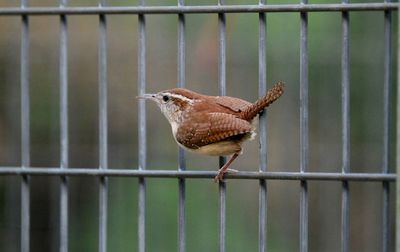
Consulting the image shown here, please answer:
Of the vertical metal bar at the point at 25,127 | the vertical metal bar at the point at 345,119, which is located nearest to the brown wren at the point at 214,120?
the vertical metal bar at the point at 345,119

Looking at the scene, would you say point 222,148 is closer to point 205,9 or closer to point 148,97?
point 148,97

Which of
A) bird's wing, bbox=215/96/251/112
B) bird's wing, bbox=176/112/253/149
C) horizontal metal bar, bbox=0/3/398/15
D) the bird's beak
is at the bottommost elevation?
bird's wing, bbox=176/112/253/149

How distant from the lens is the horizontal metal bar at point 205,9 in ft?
9.80

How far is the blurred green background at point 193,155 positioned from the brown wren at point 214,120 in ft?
2.22

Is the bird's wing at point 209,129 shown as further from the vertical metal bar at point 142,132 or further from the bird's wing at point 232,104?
the vertical metal bar at point 142,132

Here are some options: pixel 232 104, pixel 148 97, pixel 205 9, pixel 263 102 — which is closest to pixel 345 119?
pixel 263 102

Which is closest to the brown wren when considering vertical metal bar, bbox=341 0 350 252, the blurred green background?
vertical metal bar, bbox=341 0 350 252

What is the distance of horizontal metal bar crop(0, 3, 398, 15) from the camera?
9.80ft

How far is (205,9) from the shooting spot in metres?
3.12

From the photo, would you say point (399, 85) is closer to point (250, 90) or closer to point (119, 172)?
point (119, 172)

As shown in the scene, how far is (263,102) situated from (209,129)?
10.9 inches

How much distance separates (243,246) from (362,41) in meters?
1.06

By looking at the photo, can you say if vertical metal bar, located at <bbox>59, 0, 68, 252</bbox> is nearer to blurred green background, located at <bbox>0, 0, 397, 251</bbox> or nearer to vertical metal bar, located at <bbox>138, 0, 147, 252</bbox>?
vertical metal bar, located at <bbox>138, 0, 147, 252</bbox>

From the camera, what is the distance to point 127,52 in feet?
14.0
